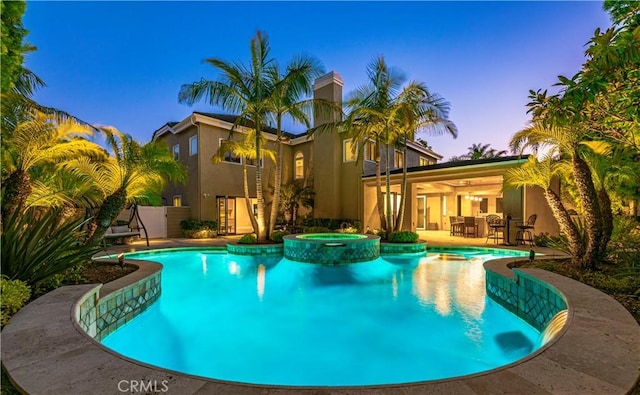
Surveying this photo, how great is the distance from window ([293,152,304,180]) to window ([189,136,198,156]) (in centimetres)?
658

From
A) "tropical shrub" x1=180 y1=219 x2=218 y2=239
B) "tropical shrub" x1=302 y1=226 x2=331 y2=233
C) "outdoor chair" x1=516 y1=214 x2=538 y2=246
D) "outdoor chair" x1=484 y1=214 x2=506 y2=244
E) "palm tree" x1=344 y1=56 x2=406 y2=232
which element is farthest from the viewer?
"tropical shrub" x1=180 y1=219 x2=218 y2=239

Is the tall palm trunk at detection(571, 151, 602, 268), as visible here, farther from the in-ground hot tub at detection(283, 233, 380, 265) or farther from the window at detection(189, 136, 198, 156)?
the window at detection(189, 136, 198, 156)

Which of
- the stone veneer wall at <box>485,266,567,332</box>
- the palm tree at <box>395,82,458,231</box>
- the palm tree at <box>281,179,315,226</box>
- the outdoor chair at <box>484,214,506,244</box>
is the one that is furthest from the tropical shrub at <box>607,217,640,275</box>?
the palm tree at <box>281,179,315,226</box>

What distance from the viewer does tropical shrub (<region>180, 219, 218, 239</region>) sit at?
51.9 feet

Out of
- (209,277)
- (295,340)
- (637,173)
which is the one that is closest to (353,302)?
(295,340)

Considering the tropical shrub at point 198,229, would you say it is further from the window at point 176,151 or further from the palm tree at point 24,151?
the palm tree at point 24,151

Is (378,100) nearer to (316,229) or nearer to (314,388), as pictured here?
(316,229)

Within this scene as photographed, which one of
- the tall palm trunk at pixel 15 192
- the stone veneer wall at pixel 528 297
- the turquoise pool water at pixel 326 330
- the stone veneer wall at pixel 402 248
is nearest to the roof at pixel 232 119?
the turquoise pool water at pixel 326 330

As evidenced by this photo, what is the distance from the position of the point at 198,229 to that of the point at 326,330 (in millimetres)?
12743

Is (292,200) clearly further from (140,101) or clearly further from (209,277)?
(140,101)

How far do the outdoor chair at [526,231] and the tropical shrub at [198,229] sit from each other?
14693 mm

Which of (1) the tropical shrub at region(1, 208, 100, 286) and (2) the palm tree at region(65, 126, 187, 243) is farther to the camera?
(2) the palm tree at region(65, 126, 187, 243)

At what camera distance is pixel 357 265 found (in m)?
10.1

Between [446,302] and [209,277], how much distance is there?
6.39m
